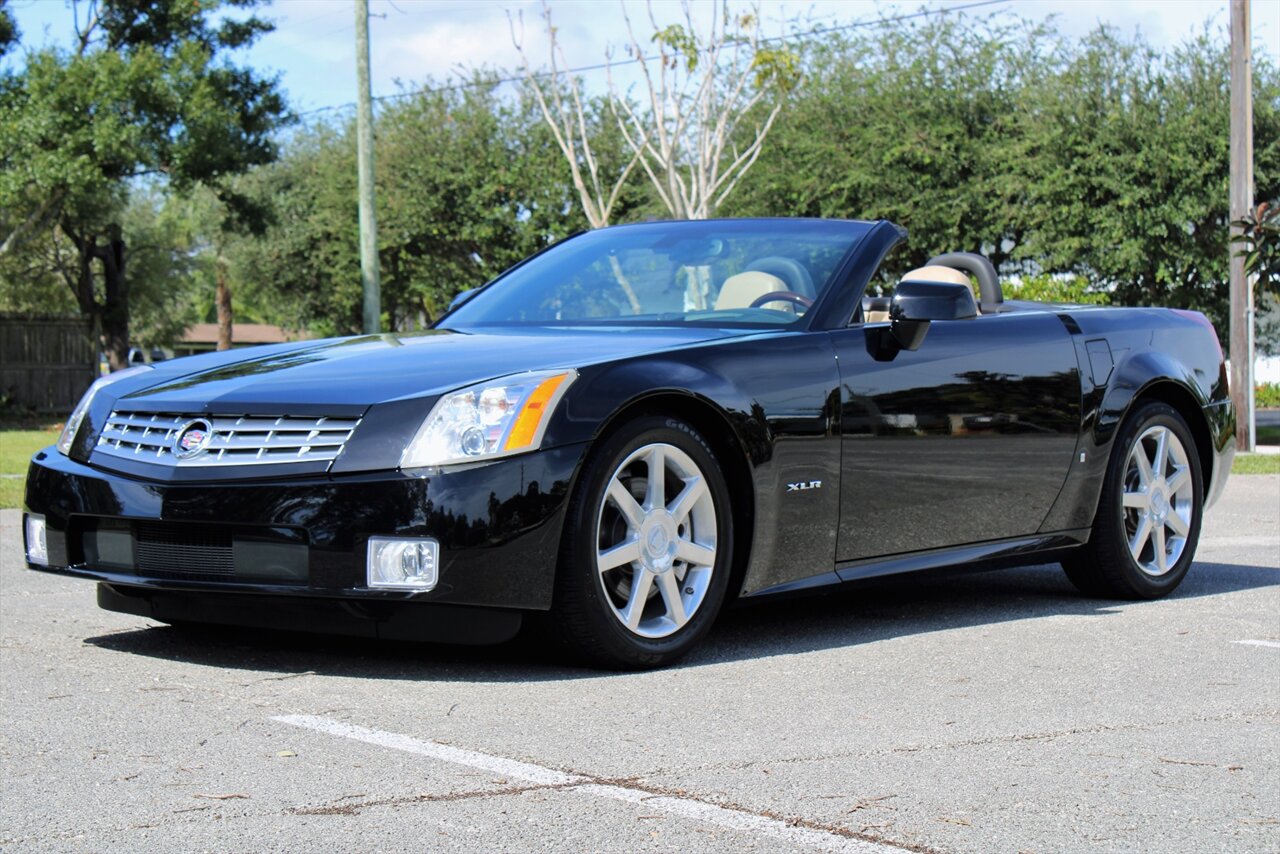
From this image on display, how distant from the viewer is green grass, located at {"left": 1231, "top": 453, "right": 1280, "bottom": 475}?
51.6 ft

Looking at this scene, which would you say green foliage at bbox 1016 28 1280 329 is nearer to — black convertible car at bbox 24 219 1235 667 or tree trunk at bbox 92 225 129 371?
tree trunk at bbox 92 225 129 371

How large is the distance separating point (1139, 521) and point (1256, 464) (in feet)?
34.9

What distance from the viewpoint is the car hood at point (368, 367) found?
4.92 meters

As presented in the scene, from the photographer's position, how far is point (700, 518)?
5277mm

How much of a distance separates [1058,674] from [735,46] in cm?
2366

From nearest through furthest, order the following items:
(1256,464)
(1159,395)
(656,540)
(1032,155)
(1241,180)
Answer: (656,540) < (1159,395) < (1256,464) < (1241,180) < (1032,155)

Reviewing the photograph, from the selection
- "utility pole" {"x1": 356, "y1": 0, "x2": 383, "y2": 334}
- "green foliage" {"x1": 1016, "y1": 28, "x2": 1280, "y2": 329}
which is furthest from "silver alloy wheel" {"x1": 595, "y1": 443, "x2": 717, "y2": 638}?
"green foliage" {"x1": 1016, "y1": 28, "x2": 1280, "y2": 329}

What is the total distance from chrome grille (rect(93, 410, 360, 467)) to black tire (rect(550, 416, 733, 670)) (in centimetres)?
71

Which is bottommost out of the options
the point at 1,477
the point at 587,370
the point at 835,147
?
the point at 1,477

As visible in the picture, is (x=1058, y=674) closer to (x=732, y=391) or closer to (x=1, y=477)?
(x=732, y=391)

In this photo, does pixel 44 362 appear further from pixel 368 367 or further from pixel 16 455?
pixel 368 367

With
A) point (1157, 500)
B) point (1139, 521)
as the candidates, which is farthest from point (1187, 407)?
point (1139, 521)

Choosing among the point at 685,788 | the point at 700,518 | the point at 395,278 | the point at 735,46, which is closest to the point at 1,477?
the point at 700,518

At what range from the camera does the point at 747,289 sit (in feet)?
20.1
